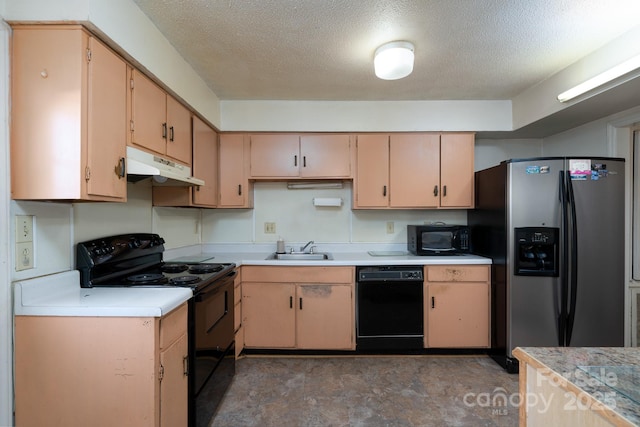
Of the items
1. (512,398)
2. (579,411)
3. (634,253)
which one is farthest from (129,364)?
(634,253)

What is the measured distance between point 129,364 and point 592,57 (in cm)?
328

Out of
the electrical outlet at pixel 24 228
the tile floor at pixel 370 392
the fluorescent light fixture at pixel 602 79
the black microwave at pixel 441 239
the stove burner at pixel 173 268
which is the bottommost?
the tile floor at pixel 370 392

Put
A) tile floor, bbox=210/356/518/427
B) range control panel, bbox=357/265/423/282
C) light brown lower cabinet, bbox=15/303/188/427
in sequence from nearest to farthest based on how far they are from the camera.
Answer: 1. light brown lower cabinet, bbox=15/303/188/427
2. tile floor, bbox=210/356/518/427
3. range control panel, bbox=357/265/423/282

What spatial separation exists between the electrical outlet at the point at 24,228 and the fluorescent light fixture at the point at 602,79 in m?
3.30

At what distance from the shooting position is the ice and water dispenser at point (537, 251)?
7.30ft

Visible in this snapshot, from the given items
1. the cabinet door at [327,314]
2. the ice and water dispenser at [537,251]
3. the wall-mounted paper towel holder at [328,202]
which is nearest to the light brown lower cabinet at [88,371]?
the cabinet door at [327,314]

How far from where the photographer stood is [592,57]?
1.99 meters

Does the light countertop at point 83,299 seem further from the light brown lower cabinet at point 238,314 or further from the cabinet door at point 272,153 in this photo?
the cabinet door at point 272,153

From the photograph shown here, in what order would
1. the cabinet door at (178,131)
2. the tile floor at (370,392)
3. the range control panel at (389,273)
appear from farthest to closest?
the range control panel at (389,273) → the cabinet door at (178,131) → the tile floor at (370,392)

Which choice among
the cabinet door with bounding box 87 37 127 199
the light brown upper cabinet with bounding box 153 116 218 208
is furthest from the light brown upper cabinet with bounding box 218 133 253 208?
the cabinet door with bounding box 87 37 127 199

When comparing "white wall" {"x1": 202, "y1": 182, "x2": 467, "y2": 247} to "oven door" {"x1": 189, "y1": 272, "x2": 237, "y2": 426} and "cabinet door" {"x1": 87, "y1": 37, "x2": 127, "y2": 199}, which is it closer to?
"oven door" {"x1": 189, "y1": 272, "x2": 237, "y2": 426}

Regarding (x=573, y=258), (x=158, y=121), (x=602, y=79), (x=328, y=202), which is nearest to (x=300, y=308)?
(x=328, y=202)

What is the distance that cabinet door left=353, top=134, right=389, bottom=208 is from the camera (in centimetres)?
281

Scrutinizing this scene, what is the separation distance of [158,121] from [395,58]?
155 centimetres
